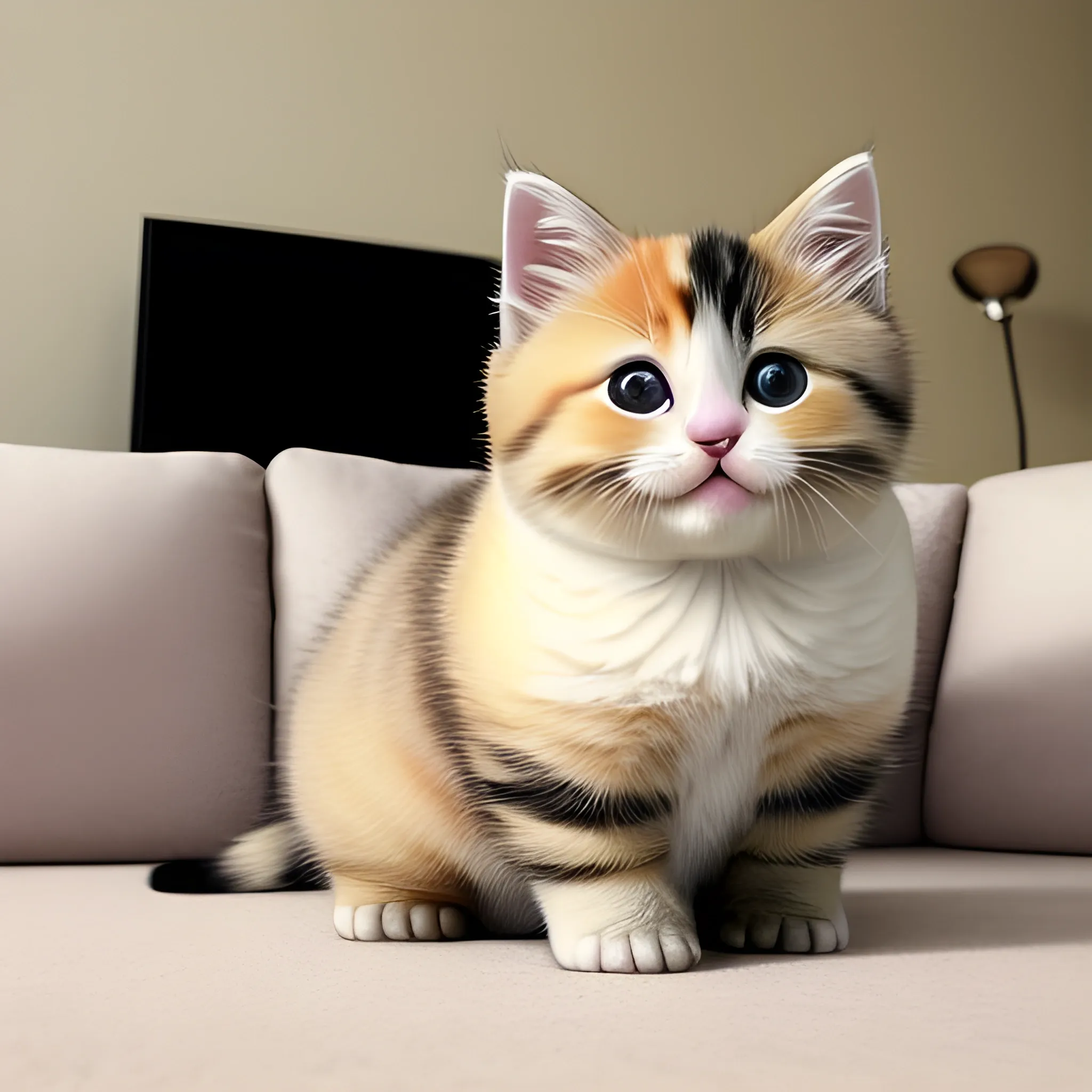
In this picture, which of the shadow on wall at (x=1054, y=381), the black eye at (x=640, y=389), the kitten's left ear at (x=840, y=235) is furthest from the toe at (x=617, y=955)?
the shadow on wall at (x=1054, y=381)

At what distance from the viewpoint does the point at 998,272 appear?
2.84 meters

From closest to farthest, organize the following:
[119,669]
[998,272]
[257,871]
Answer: [257,871] < [119,669] < [998,272]

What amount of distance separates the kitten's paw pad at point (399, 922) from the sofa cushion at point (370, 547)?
0.52 m

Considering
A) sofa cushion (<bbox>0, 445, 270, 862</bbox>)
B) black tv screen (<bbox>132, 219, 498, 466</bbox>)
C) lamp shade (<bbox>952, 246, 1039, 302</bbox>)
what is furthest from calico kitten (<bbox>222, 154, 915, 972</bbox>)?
lamp shade (<bbox>952, 246, 1039, 302</bbox>)

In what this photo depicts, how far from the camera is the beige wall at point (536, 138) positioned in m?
2.30

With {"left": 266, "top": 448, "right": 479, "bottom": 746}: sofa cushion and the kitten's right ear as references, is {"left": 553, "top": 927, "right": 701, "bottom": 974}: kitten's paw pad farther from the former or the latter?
{"left": 266, "top": 448, "right": 479, "bottom": 746}: sofa cushion

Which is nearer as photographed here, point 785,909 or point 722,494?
point 722,494

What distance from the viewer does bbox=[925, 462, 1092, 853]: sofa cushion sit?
1.27 m

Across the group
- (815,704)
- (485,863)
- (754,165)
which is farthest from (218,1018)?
(754,165)

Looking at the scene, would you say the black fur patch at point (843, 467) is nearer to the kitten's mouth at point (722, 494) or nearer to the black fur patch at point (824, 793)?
the kitten's mouth at point (722, 494)

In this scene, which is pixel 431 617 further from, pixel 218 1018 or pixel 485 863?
pixel 218 1018

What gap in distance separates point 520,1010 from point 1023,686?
88cm

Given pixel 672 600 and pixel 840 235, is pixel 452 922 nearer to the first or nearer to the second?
pixel 672 600

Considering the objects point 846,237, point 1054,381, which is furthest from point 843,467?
point 1054,381
